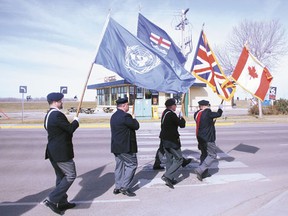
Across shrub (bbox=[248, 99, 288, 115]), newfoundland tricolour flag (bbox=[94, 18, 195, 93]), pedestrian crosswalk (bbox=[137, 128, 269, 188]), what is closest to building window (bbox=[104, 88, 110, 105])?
shrub (bbox=[248, 99, 288, 115])

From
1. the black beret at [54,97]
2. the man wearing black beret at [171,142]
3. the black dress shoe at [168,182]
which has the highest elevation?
the black beret at [54,97]

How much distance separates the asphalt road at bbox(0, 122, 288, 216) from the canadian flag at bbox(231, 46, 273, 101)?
199cm

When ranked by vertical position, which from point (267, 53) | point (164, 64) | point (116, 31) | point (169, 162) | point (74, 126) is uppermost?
point (267, 53)

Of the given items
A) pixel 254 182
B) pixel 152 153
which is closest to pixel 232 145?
pixel 152 153

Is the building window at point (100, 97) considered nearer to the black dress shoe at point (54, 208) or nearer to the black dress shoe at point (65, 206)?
the black dress shoe at point (65, 206)

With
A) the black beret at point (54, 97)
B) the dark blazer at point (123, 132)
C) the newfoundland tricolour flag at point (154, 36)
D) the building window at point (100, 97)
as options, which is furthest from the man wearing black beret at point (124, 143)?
the building window at point (100, 97)

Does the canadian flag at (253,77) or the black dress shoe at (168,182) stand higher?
the canadian flag at (253,77)

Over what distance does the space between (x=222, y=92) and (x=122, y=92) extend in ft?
97.8

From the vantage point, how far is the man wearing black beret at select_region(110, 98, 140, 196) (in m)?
5.45

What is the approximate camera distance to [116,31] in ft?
22.4

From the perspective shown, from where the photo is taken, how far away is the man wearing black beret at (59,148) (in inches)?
182

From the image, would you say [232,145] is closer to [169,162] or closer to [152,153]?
[152,153]

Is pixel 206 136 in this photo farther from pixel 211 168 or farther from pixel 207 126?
pixel 211 168

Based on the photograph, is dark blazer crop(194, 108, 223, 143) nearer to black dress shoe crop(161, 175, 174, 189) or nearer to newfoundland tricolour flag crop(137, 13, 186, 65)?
black dress shoe crop(161, 175, 174, 189)
